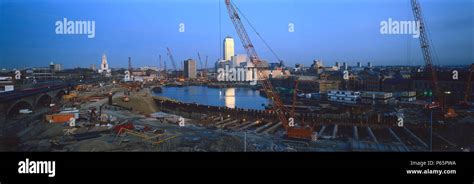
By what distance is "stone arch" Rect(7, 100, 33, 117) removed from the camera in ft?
13.4

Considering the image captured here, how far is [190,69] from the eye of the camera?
15.6 feet

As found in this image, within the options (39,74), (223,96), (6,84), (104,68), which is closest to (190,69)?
(223,96)

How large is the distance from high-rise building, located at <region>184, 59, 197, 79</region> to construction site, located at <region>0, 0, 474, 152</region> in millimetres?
24

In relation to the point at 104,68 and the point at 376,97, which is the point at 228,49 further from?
the point at 376,97

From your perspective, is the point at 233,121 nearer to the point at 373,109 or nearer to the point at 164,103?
the point at 164,103

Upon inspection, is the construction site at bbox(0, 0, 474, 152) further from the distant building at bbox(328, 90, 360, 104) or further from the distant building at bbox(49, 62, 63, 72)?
the distant building at bbox(49, 62, 63, 72)

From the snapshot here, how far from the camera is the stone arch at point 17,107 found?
13.4 ft

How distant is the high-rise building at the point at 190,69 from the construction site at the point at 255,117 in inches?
0.9

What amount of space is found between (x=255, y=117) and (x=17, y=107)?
3.15 meters

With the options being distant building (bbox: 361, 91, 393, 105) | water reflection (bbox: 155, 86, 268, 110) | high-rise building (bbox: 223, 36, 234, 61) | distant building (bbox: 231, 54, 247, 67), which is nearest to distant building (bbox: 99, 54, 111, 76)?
water reflection (bbox: 155, 86, 268, 110)

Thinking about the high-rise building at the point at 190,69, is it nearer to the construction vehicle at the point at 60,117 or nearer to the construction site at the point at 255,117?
the construction site at the point at 255,117
